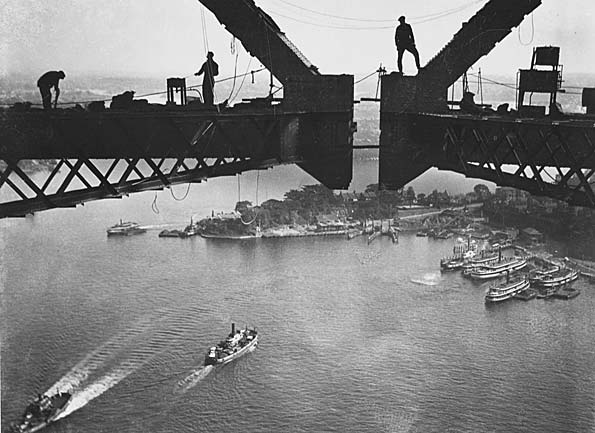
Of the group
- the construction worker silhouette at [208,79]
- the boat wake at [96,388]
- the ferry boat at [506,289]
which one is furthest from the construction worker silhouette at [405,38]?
the ferry boat at [506,289]

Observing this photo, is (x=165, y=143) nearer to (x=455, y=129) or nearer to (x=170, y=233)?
(x=455, y=129)

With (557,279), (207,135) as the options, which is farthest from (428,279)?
(207,135)

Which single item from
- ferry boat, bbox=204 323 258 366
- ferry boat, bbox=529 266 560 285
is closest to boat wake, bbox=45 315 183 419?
ferry boat, bbox=204 323 258 366

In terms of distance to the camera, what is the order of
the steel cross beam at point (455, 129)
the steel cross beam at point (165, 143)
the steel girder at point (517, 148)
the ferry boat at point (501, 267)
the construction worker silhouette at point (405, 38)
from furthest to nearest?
the ferry boat at point (501, 267)
the construction worker silhouette at point (405, 38)
the steel cross beam at point (455, 129)
the steel girder at point (517, 148)
the steel cross beam at point (165, 143)

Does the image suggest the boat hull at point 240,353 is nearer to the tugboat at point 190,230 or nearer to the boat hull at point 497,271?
the tugboat at point 190,230

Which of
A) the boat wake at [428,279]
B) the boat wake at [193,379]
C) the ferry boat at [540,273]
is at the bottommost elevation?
the boat wake at [193,379]
